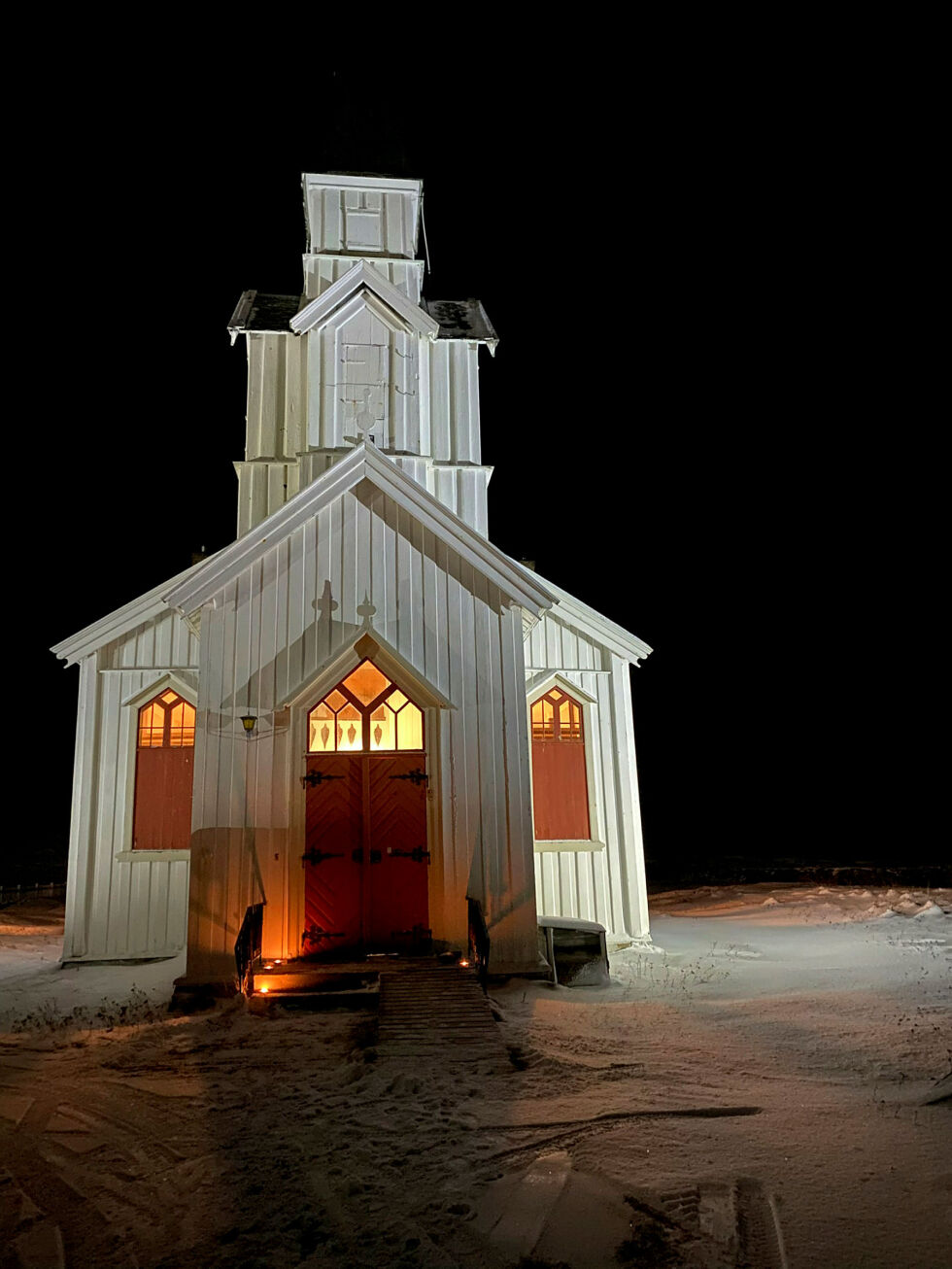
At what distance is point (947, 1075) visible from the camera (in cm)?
609

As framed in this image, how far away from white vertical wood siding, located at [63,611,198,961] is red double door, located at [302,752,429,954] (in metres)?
3.71

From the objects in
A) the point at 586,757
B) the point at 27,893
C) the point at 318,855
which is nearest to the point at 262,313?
the point at 586,757

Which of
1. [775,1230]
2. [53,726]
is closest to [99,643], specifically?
[775,1230]

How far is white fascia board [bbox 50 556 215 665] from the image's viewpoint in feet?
42.0

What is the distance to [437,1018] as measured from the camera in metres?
7.70

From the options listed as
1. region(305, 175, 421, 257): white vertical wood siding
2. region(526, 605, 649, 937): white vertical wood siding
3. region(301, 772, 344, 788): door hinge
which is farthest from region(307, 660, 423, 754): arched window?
region(305, 175, 421, 257): white vertical wood siding

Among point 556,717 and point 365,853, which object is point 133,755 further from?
point 556,717

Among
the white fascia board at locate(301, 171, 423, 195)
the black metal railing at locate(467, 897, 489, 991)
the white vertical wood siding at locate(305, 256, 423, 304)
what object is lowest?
the black metal railing at locate(467, 897, 489, 991)

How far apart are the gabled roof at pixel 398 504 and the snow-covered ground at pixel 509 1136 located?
4689mm

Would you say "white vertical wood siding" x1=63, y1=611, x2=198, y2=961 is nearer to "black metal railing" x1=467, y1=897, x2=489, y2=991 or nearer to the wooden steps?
"black metal railing" x1=467, y1=897, x2=489, y2=991

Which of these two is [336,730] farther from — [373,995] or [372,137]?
[372,137]

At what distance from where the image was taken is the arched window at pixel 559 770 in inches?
508

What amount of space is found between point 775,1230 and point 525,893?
18.1ft

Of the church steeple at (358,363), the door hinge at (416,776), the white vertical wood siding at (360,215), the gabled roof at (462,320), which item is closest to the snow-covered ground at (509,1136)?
the door hinge at (416,776)
